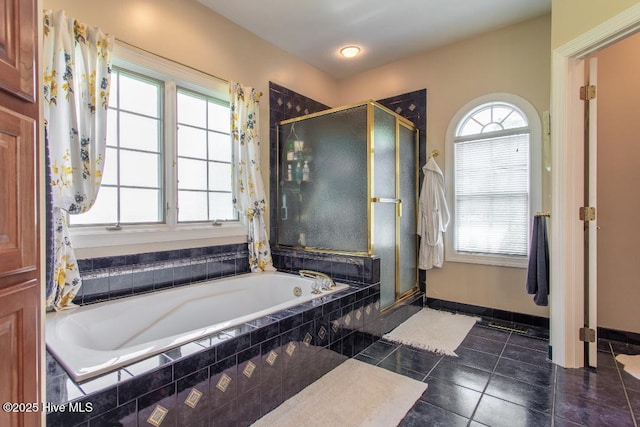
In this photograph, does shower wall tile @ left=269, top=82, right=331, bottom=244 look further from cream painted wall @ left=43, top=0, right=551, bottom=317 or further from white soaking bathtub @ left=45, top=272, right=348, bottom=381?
white soaking bathtub @ left=45, top=272, right=348, bottom=381

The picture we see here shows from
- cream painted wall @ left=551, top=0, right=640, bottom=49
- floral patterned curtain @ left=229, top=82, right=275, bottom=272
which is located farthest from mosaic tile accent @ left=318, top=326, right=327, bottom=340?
cream painted wall @ left=551, top=0, right=640, bottom=49

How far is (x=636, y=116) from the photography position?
8.00 feet

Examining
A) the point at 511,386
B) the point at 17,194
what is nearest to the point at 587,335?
Answer: the point at 511,386

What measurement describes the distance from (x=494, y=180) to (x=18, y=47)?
338 centimetres

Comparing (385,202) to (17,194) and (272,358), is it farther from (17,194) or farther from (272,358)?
(17,194)

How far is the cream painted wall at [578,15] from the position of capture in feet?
5.88

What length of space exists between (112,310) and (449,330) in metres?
2.64

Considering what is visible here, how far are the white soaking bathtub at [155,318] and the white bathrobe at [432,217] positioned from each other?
4.10 ft

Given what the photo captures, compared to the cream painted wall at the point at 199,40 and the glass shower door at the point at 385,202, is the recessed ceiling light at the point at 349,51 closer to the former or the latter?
the cream painted wall at the point at 199,40

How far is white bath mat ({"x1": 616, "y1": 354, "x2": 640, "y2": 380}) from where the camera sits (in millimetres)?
2046

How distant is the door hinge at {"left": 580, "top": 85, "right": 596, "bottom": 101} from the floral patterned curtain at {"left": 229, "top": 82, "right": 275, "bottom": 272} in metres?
2.55

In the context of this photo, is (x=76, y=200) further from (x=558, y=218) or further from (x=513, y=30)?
(x=513, y=30)

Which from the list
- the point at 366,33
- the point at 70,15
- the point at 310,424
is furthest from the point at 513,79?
the point at 70,15

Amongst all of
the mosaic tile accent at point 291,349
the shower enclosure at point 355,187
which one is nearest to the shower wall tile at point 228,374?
the mosaic tile accent at point 291,349
